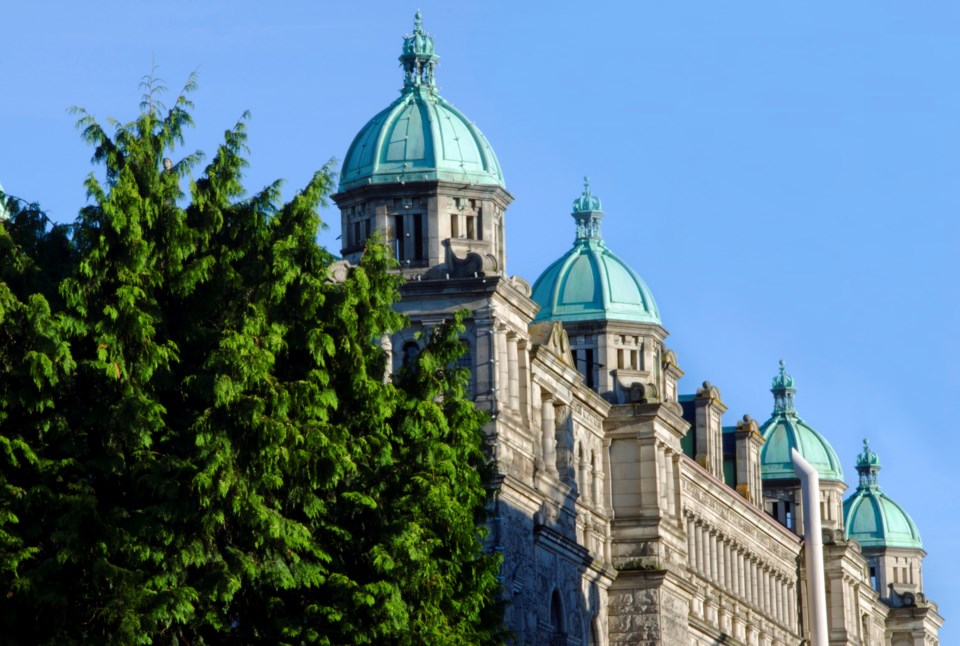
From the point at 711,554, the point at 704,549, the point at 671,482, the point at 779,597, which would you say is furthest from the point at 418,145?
the point at 779,597

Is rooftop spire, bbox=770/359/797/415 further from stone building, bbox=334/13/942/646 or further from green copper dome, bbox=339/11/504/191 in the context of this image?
green copper dome, bbox=339/11/504/191

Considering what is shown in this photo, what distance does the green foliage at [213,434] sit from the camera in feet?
145

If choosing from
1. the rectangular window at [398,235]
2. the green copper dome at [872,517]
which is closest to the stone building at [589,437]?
the rectangular window at [398,235]

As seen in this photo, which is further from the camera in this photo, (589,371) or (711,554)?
(711,554)

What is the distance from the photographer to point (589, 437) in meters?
79.4

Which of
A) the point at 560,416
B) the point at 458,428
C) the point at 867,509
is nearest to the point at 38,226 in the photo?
the point at 458,428

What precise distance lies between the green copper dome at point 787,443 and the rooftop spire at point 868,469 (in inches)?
540

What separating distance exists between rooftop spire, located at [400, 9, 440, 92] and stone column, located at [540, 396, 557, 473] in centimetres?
1001

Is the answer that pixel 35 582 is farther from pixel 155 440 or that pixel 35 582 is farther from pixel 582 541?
pixel 582 541

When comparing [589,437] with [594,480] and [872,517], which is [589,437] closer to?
[594,480]

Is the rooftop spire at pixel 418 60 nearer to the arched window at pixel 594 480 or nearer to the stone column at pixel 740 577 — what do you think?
the arched window at pixel 594 480

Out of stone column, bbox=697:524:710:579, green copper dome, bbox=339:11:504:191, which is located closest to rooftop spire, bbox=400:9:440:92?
green copper dome, bbox=339:11:504:191

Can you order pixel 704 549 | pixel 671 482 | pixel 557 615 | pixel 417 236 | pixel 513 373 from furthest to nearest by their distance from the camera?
pixel 704 549
pixel 671 482
pixel 557 615
pixel 513 373
pixel 417 236

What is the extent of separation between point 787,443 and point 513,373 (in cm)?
4744
